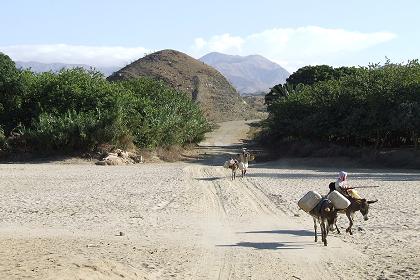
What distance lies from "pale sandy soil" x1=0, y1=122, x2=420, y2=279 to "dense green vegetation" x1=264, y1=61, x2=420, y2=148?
13.0m

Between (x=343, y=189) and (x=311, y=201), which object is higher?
(x=343, y=189)

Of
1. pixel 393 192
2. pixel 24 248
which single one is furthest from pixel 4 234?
pixel 393 192

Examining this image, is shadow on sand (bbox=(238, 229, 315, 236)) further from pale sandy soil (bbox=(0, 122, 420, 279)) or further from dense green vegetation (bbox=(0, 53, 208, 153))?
dense green vegetation (bbox=(0, 53, 208, 153))

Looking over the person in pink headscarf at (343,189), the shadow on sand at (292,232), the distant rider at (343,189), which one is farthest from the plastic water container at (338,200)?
the shadow on sand at (292,232)

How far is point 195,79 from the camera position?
127 meters

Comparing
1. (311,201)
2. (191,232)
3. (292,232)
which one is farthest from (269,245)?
(191,232)

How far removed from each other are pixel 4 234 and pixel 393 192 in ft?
50.8

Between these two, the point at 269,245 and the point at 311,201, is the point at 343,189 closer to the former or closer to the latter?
the point at 311,201

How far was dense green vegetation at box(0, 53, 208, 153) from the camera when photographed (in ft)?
127

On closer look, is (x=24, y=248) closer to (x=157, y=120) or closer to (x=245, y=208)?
(x=245, y=208)

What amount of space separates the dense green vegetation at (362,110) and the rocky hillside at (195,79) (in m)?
62.4

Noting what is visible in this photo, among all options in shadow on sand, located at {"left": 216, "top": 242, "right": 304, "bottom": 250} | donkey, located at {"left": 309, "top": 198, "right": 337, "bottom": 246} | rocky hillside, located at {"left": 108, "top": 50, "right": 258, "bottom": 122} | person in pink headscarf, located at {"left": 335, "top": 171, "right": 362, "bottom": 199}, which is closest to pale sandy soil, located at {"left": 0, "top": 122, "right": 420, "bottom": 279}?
Result: shadow on sand, located at {"left": 216, "top": 242, "right": 304, "bottom": 250}

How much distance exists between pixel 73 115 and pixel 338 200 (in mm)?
30035

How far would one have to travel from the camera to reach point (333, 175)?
30312 mm
